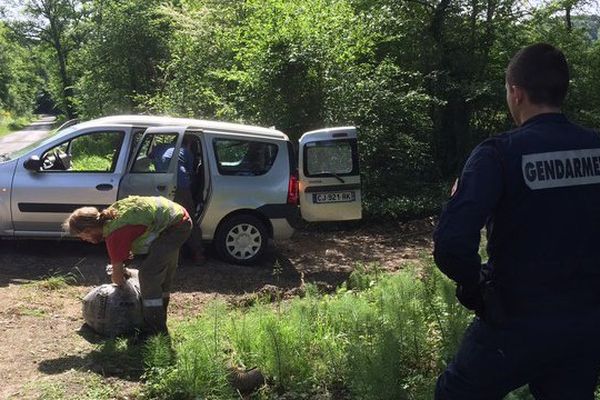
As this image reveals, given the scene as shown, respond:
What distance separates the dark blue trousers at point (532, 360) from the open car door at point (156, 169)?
594cm

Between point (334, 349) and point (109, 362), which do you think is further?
point (109, 362)

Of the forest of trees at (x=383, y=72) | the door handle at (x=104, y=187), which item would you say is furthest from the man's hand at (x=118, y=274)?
the forest of trees at (x=383, y=72)

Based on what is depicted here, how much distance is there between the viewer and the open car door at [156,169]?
7.87m

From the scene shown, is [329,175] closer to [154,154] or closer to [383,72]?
[154,154]

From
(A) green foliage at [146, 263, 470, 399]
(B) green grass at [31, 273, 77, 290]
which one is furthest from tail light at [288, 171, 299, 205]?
(A) green foliage at [146, 263, 470, 399]

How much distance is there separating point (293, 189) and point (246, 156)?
0.77m

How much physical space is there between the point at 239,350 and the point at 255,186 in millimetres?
3974

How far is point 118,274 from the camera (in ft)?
17.0

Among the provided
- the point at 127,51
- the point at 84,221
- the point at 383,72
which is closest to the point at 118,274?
the point at 84,221

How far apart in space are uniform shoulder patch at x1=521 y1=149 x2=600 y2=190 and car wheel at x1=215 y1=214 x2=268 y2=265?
6.29m

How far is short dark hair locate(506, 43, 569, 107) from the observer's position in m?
2.31

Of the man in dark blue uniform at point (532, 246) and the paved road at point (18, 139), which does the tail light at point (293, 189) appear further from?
the paved road at point (18, 139)

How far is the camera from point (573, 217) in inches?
89.0

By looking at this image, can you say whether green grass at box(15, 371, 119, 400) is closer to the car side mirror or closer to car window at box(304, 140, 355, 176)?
the car side mirror
